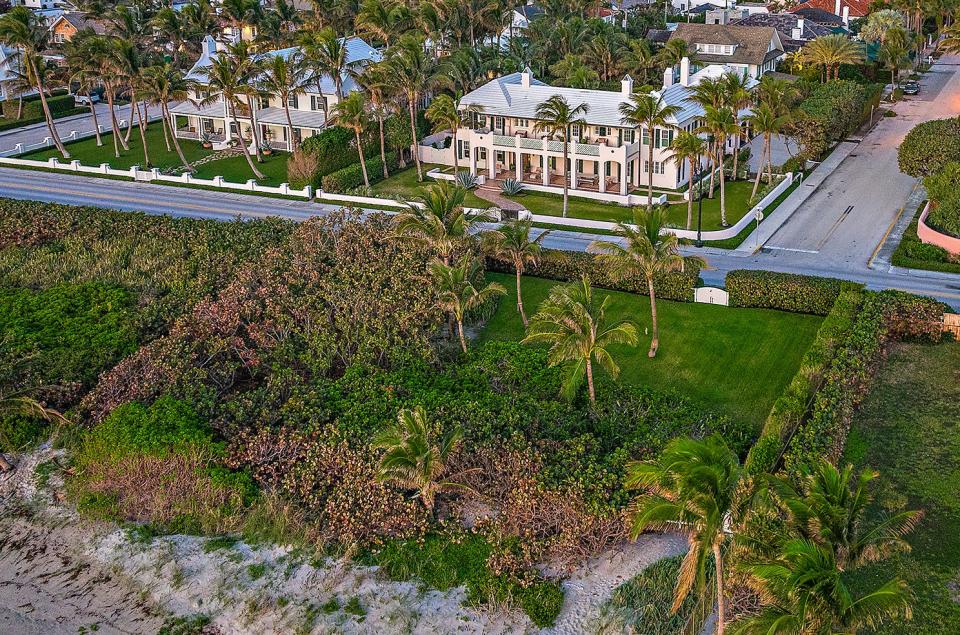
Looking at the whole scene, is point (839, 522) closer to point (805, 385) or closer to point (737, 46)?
point (805, 385)

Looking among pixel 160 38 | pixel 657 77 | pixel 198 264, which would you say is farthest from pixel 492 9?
pixel 198 264

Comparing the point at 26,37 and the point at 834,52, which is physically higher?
the point at 26,37

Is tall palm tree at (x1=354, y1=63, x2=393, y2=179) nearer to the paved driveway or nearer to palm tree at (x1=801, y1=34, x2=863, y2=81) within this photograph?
the paved driveway

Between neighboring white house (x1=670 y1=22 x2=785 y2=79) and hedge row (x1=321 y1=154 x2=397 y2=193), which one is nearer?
hedge row (x1=321 y1=154 x2=397 y2=193)

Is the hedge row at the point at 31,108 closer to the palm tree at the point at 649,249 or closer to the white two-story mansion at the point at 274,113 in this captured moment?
the white two-story mansion at the point at 274,113

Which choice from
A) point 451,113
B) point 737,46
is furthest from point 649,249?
point 737,46

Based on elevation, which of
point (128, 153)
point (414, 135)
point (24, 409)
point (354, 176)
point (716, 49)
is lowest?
point (128, 153)

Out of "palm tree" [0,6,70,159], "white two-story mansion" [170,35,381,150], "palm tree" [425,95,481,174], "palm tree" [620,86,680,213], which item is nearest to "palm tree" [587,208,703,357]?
"palm tree" [620,86,680,213]
